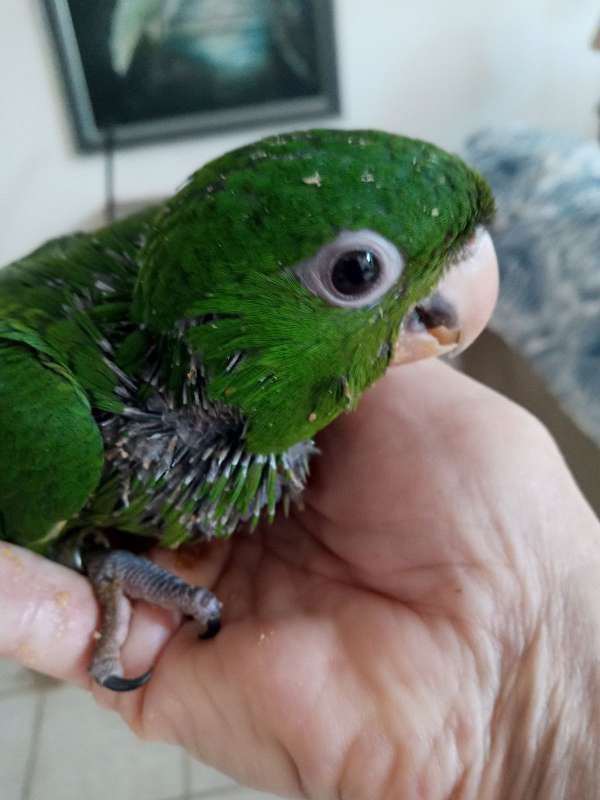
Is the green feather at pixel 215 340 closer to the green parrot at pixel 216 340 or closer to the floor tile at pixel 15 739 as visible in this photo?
the green parrot at pixel 216 340

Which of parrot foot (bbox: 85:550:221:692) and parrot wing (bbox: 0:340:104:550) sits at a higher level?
parrot wing (bbox: 0:340:104:550)

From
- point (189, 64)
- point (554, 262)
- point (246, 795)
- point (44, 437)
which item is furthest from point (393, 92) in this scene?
point (246, 795)

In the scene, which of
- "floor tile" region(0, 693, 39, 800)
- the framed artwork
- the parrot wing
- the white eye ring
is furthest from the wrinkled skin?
the framed artwork

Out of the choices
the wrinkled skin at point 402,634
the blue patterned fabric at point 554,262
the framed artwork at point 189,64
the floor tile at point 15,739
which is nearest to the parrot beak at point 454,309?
the wrinkled skin at point 402,634

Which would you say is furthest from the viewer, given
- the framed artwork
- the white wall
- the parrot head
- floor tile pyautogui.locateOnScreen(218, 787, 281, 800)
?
the white wall

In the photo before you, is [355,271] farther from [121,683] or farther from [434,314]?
[121,683]

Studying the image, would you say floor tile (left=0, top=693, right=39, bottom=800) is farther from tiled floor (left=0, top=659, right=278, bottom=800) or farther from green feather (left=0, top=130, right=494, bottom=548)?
green feather (left=0, top=130, right=494, bottom=548)
